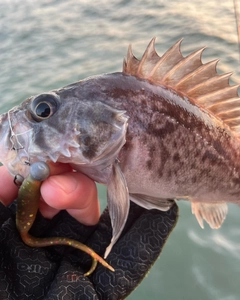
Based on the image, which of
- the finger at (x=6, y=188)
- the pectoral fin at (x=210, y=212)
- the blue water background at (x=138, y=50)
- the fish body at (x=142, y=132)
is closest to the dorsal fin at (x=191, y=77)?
the fish body at (x=142, y=132)

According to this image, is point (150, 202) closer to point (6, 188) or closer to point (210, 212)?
point (210, 212)

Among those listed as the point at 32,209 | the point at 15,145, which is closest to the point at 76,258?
the point at 32,209

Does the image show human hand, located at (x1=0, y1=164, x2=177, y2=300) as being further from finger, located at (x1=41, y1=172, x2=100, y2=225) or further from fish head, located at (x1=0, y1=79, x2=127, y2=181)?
fish head, located at (x1=0, y1=79, x2=127, y2=181)

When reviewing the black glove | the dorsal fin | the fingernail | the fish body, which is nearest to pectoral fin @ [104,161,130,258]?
the fish body

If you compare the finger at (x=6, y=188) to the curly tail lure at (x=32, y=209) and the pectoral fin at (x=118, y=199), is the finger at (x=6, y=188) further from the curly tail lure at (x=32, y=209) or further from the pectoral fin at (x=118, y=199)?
the pectoral fin at (x=118, y=199)

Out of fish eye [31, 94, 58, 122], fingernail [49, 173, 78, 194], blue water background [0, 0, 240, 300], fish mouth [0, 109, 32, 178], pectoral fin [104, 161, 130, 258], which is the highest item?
fish eye [31, 94, 58, 122]

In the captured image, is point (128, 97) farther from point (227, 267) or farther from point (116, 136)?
point (227, 267)
